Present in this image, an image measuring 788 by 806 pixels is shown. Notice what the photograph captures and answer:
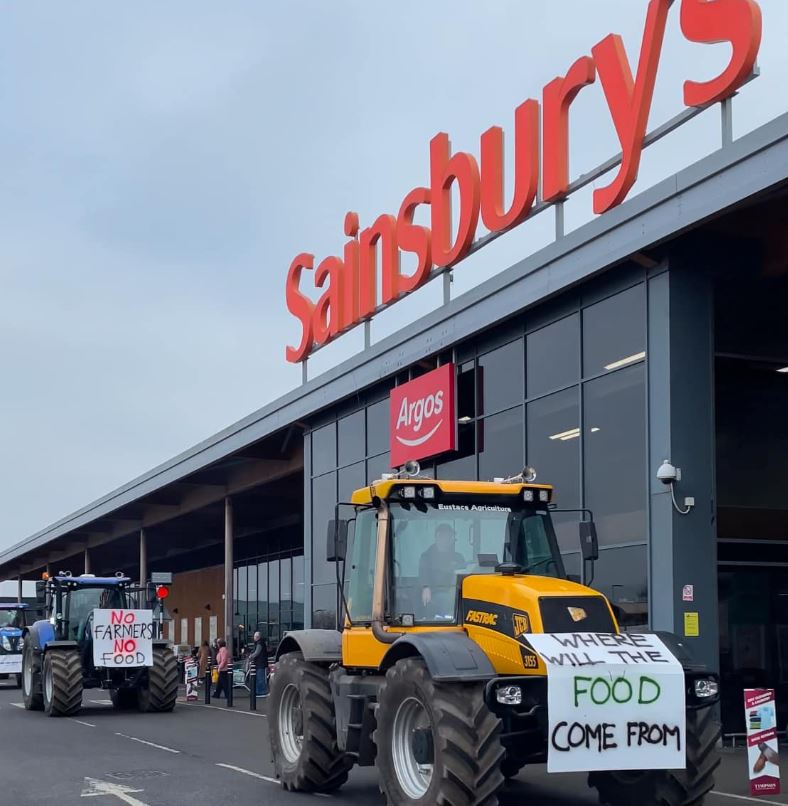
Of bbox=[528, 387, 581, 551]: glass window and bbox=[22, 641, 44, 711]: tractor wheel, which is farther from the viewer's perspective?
bbox=[22, 641, 44, 711]: tractor wheel

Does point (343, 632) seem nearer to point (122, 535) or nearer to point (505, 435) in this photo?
point (505, 435)

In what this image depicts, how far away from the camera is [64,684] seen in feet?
71.4

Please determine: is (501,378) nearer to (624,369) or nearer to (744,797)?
(624,369)

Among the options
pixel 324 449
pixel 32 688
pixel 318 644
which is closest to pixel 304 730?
pixel 318 644

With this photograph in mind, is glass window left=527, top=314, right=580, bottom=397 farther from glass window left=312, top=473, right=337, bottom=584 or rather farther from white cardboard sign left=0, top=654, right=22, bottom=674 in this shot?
white cardboard sign left=0, top=654, right=22, bottom=674

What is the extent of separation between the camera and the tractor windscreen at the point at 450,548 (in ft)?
34.1

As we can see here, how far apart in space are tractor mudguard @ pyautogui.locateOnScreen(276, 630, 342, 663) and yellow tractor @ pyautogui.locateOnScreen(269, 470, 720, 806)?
0.02 metres

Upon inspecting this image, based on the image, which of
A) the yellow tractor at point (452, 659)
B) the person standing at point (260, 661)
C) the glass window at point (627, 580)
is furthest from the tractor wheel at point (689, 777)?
the person standing at point (260, 661)

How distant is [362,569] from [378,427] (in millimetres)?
12643

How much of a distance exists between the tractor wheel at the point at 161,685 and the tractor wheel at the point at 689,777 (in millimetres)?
14349

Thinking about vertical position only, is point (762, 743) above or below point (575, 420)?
below

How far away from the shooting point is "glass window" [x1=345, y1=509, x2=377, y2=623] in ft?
36.1

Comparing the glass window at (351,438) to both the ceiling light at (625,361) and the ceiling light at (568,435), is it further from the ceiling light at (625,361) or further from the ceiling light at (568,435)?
the ceiling light at (625,361)

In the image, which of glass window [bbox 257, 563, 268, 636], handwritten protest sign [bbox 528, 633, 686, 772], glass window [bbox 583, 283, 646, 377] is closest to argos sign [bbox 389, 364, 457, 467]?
glass window [bbox 583, 283, 646, 377]
